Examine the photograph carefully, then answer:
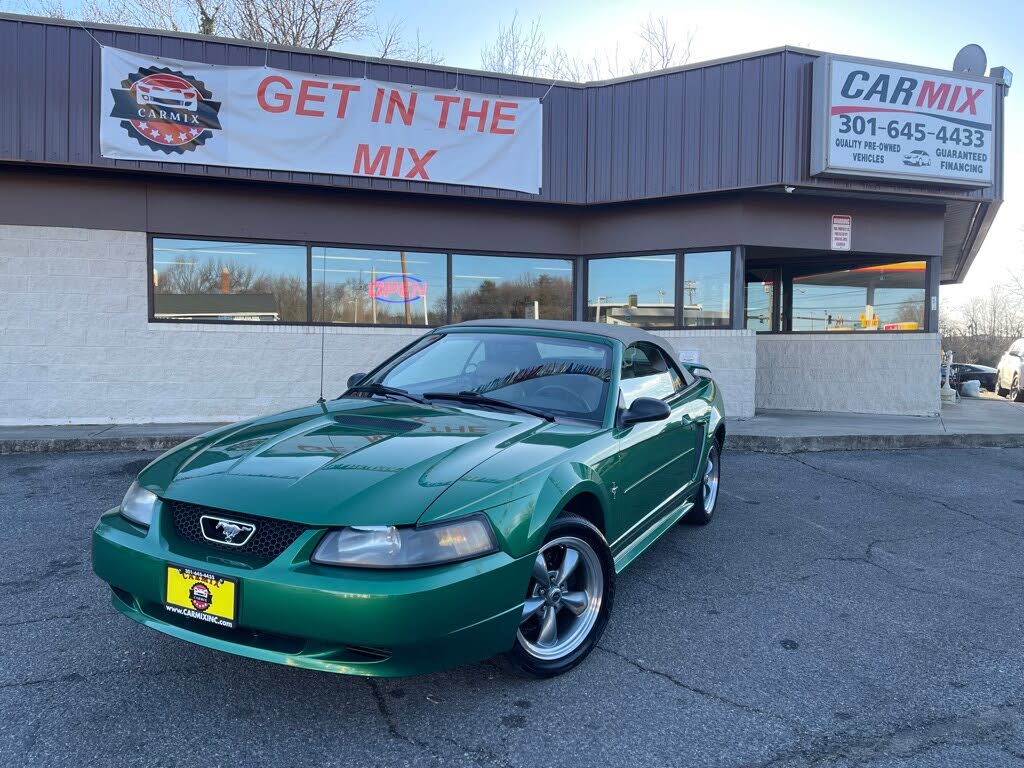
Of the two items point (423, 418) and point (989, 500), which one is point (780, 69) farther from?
point (423, 418)

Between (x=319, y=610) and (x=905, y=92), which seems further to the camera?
(x=905, y=92)

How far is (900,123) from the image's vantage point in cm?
973

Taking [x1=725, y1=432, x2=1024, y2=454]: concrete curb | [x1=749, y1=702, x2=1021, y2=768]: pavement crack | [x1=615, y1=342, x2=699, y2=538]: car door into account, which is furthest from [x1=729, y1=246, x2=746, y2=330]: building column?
[x1=749, y1=702, x2=1021, y2=768]: pavement crack

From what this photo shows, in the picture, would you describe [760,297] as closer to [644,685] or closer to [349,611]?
[644,685]

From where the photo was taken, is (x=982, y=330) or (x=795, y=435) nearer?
(x=795, y=435)

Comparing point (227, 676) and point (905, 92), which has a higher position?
point (905, 92)

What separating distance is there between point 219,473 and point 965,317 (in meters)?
59.9

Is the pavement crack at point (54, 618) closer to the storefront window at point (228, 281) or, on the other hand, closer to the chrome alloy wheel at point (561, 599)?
the chrome alloy wheel at point (561, 599)

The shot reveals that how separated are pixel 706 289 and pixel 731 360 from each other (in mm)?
1035

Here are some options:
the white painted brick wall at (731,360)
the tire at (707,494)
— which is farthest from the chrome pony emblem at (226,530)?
the white painted brick wall at (731,360)

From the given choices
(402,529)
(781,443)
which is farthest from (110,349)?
(402,529)

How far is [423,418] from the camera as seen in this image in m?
3.55

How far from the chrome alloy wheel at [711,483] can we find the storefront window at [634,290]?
518cm

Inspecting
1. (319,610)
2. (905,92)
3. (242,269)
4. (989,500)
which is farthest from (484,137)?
(319,610)
